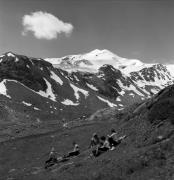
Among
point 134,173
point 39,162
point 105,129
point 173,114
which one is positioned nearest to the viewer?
point 134,173

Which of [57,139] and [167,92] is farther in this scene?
[57,139]

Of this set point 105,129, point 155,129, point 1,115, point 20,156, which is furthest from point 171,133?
point 1,115

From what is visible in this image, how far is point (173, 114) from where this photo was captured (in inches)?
1238

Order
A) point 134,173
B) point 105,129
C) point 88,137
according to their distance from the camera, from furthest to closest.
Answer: point 105,129 < point 88,137 < point 134,173

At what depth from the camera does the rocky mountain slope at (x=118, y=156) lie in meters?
21.5

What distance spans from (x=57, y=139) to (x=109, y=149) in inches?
984

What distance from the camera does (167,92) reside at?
126 ft

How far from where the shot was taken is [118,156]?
27.6m

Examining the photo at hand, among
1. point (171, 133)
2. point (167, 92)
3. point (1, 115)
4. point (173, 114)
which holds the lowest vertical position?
point (171, 133)

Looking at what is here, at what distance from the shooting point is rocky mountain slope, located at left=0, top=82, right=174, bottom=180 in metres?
21.5

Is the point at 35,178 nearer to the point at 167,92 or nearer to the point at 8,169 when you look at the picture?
the point at 8,169

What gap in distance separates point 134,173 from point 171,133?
26.9 ft

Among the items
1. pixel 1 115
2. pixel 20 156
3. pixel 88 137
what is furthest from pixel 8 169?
pixel 1 115

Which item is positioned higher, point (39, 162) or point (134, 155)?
point (39, 162)
